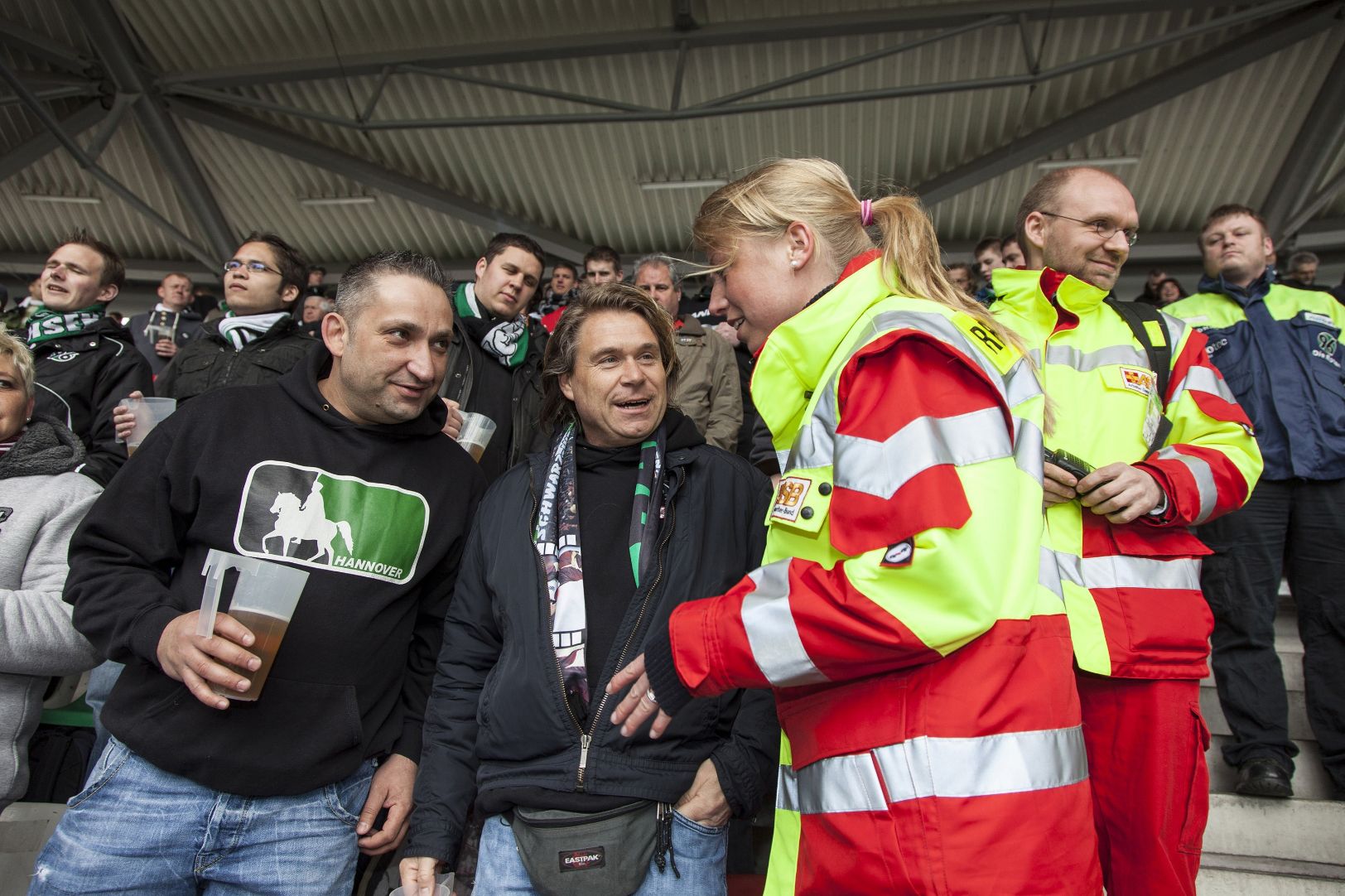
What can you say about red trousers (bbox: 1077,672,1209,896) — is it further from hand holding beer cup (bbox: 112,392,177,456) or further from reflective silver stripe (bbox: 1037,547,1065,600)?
hand holding beer cup (bbox: 112,392,177,456)

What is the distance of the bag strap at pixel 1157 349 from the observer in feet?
7.04

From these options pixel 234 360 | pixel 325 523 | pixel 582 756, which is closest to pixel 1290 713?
pixel 582 756

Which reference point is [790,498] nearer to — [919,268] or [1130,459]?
[919,268]

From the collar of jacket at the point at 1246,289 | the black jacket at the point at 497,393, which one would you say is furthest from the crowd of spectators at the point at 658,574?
the collar of jacket at the point at 1246,289

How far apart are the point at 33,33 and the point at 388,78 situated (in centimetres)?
294

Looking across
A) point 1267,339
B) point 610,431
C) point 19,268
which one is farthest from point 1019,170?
point 19,268

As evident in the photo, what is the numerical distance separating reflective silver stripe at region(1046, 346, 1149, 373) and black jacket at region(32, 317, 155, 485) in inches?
120

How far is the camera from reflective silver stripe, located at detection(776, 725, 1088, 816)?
3.85ft

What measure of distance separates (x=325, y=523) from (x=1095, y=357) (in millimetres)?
1827

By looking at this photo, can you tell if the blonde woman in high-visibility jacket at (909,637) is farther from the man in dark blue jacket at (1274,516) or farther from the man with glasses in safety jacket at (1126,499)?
the man in dark blue jacket at (1274,516)

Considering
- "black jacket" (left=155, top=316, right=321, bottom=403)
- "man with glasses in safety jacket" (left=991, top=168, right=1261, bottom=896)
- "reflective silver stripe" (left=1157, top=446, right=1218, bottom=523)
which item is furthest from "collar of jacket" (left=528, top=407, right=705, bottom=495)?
"black jacket" (left=155, top=316, right=321, bottom=403)

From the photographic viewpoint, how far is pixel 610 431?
2.28 meters

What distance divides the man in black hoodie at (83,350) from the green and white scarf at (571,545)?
1925mm

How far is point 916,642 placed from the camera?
1.15 meters
